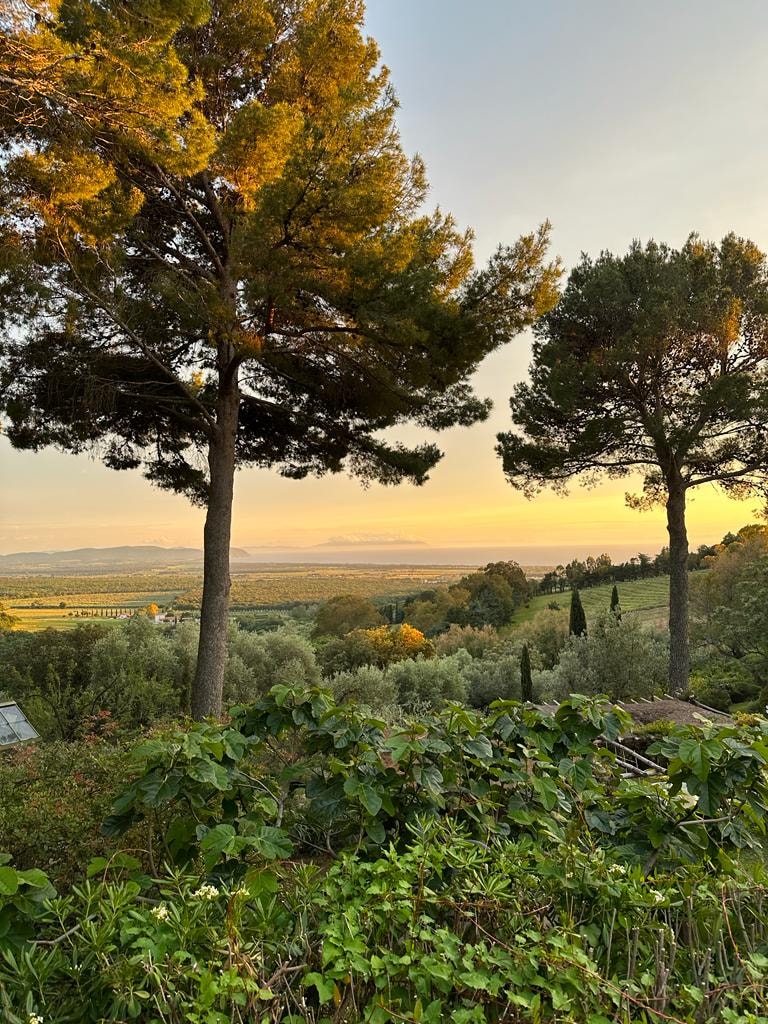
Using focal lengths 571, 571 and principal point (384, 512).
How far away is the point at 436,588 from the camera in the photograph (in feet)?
91.4

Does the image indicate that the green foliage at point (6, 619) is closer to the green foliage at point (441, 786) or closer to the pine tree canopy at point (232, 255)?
the pine tree canopy at point (232, 255)

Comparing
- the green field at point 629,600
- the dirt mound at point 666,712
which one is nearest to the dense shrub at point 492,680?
the green field at point 629,600

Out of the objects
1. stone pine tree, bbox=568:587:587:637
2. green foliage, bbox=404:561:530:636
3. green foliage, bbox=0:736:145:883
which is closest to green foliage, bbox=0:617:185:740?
green foliage, bbox=0:736:145:883

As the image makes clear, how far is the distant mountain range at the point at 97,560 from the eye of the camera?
61.8ft

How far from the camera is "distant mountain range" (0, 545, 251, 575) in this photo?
61.8 ft

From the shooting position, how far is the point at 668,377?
36.3 feet

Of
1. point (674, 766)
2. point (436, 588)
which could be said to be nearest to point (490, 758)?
point (674, 766)

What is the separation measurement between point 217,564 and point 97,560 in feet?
56.1

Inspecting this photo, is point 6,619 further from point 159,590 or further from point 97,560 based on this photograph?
point 97,560

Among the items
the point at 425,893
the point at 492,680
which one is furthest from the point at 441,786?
the point at 492,680

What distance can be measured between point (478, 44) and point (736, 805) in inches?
334

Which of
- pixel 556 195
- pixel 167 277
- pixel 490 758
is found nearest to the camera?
pixel 490 758

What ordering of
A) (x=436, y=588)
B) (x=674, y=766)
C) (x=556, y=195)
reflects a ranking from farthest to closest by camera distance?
(x=436, y=588)
(x=556, y=195)
(x=674, y=766)

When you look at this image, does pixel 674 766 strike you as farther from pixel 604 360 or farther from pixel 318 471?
pixel 604 360
